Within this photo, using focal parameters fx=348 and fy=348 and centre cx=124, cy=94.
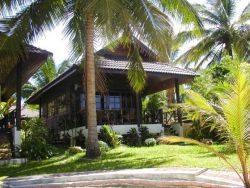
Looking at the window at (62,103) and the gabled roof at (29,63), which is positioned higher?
the gabled roof at (29,63)

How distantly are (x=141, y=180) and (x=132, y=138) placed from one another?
877 cm

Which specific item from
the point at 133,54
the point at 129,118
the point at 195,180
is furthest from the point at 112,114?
the point at 195,180

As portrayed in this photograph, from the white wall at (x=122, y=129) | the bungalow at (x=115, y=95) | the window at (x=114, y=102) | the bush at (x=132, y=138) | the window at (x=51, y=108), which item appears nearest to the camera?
the bush at (x=132, y=138)

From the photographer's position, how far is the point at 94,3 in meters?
8.84

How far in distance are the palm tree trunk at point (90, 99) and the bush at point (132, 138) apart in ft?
15.1

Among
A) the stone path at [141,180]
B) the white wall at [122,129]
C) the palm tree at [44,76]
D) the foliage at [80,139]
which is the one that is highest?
the palm tree at [44,76]

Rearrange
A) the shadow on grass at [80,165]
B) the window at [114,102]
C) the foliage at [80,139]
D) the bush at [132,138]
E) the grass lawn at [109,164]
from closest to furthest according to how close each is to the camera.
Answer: the grass lawn at [109,164] → the shadow on grass at [80,165] → the foliage at [80,139] → the bush at [132,138] → the window at [114,102]

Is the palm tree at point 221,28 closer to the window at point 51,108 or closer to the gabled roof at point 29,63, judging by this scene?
the window at point 51,108

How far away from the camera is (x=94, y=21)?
11062 millimetres

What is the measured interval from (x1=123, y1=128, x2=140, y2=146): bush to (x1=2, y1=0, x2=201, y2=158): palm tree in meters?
4.63

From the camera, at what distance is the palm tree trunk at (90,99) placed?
10.9m

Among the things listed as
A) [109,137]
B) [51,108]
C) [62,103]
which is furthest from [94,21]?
[51,108]

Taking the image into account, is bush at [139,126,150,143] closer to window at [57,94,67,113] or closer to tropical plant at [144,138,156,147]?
tropical plant at [144,138,156,147]

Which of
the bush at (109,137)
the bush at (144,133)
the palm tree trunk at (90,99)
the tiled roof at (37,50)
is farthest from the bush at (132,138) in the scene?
the tiled roof at (37,50)
